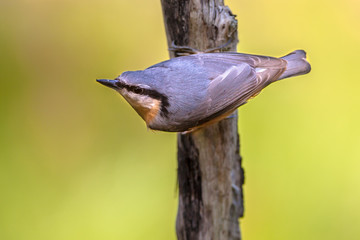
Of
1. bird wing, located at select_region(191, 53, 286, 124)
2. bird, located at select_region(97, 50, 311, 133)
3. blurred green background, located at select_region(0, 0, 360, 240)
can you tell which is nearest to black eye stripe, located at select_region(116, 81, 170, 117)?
bird, located at select_region(97, 50, 311, 133)

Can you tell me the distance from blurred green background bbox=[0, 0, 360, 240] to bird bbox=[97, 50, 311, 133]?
1.13 metres

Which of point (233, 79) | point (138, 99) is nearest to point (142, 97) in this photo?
point (138, 99)

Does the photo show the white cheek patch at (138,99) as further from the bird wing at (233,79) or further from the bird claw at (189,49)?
the bird claw at (189,49)

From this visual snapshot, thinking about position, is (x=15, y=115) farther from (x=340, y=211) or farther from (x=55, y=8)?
(x=340, y=211)

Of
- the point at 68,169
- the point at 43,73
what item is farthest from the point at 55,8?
the point at 68,169

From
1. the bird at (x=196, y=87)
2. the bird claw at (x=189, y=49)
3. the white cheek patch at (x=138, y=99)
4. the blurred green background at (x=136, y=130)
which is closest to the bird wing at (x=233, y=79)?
the bird at (x=196, y=87)

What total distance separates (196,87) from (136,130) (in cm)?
144

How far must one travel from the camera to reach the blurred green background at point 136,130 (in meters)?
3.17

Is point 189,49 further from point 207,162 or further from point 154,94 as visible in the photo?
point 207,162

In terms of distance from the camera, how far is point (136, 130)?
11.4 ft

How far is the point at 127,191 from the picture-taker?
332 cm

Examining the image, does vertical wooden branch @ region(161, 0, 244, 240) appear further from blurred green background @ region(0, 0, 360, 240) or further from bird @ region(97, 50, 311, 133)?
blurred green background @ region(0, 0, 360, 240)

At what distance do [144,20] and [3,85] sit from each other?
1.17m

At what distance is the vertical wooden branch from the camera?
7.43ft
